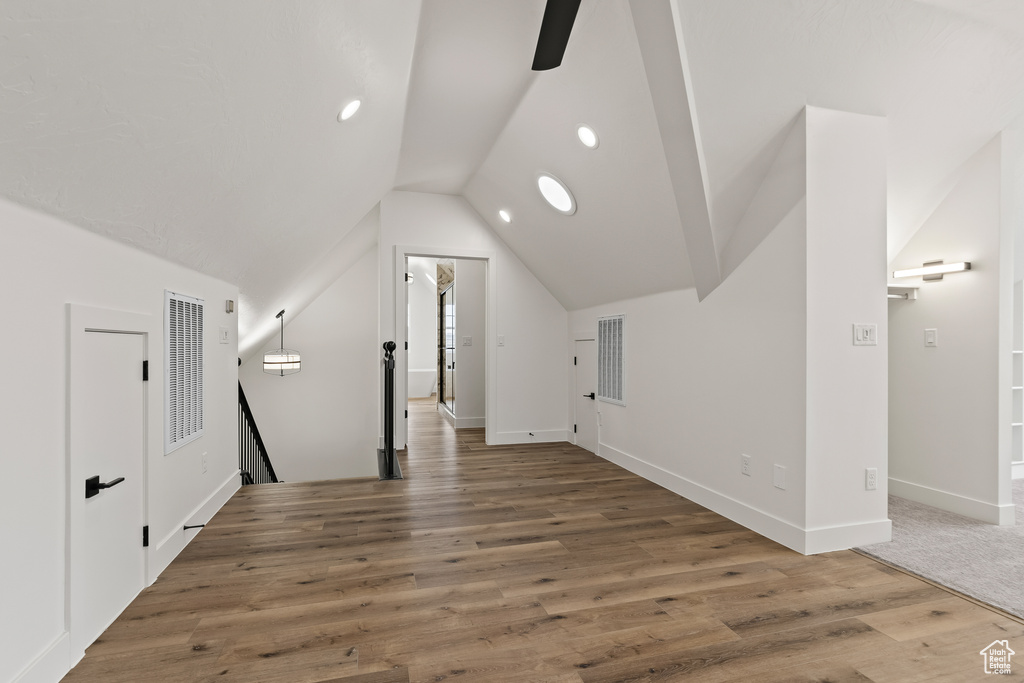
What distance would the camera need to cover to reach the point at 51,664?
1778mm

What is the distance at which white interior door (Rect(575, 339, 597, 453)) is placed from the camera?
573cm

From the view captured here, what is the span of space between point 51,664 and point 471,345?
237 inches

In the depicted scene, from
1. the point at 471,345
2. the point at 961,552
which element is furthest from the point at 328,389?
the point at 961,552

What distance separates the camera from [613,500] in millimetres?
3982

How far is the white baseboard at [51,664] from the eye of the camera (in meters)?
1.66

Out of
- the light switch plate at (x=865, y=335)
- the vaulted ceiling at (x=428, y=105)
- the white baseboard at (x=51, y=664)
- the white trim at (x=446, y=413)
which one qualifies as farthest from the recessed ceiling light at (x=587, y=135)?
the white trim at (x=446, y=413)

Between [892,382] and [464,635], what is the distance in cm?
390

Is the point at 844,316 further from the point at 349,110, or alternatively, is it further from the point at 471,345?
the point at 471,345

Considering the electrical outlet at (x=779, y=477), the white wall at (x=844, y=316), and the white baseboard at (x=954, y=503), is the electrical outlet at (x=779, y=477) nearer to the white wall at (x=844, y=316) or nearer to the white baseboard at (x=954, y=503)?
the white wall at (x=844, y=316)

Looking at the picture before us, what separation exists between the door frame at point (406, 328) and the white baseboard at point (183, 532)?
1.97m

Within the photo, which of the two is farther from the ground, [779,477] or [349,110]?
[349,110]

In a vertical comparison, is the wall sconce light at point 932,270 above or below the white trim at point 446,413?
above

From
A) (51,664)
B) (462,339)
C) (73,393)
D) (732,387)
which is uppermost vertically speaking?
(462,339)

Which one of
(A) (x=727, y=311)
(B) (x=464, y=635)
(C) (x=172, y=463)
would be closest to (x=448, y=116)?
(A) (x=727, y=311)
